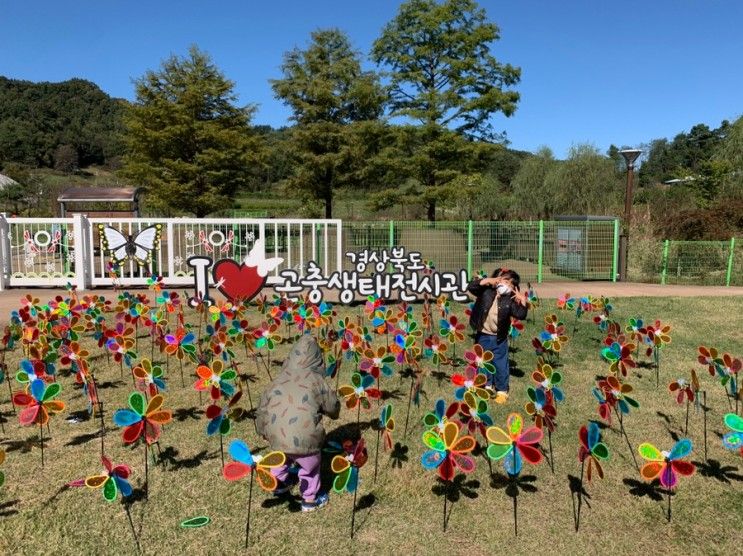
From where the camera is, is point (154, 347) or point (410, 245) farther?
point (410, 245)

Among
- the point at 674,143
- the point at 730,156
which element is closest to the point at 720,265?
the point at 730,156

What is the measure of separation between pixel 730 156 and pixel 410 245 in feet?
51.9

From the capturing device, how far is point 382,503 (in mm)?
3607

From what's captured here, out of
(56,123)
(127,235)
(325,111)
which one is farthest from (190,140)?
(56,123)

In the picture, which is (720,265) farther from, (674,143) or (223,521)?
(674,143)

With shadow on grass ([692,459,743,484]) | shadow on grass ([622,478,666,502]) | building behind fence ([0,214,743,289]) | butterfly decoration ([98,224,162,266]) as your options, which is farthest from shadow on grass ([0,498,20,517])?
building behind fence ([0,214,743,289])

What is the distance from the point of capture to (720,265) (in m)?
15.1

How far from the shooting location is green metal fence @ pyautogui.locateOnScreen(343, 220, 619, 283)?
14.7 m

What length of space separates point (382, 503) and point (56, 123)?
10378 centimetres

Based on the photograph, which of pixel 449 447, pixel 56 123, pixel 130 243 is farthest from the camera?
pixel 56 123

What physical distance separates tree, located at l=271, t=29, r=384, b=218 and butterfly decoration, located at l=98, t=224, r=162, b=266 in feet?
30.7

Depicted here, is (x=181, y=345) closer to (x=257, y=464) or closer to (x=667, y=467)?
(x=257, y=464)

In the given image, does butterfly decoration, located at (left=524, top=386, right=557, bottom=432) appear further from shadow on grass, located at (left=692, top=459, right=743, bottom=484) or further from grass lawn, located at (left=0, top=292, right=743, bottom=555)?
shadow on grass, located at (left=692, top=459, right=743, bottom=484)

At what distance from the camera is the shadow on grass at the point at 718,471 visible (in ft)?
13.0
